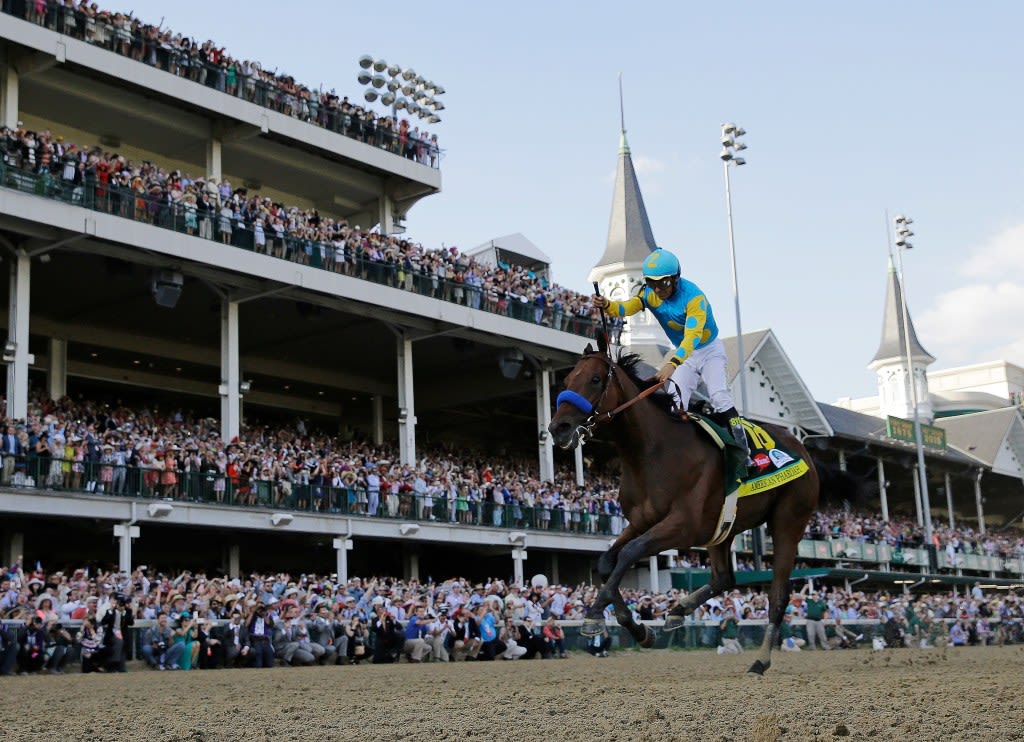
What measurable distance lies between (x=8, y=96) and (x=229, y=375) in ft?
26.3

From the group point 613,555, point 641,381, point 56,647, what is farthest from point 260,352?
point 613,555

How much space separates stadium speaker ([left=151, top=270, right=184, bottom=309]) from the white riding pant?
1851 cm

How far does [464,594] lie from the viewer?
24156 mm

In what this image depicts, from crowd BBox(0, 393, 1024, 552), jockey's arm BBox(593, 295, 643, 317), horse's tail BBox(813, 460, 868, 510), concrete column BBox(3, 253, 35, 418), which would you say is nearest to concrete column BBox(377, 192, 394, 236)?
crowd BBox(0, 393, 1024, 552)

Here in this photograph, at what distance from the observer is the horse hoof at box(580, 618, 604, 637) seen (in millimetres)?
9133

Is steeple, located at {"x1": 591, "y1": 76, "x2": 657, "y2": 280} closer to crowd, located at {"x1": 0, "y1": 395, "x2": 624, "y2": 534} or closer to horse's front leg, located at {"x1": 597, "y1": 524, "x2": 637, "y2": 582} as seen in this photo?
crowd, located at {"x1": 0, "y1": 395, "x2": 624, "y2": 534}

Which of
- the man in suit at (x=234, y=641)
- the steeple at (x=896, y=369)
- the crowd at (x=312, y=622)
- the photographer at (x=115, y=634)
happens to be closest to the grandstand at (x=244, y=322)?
the crowd at (x=312, y=622)

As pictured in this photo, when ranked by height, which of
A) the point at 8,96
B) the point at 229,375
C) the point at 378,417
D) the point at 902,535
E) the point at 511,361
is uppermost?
the point at 8,96

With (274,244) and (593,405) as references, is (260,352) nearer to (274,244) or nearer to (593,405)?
(274,244)

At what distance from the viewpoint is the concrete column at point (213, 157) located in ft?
103

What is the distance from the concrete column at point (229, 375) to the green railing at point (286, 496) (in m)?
2.54

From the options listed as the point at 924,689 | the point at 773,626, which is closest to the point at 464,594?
the point at 773,626

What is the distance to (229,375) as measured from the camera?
2869cm

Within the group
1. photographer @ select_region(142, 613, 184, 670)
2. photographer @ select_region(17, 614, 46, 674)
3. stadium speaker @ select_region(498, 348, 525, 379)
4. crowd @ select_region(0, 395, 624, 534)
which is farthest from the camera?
stadium speaker @ select_region(498, 348, 525, 379)
